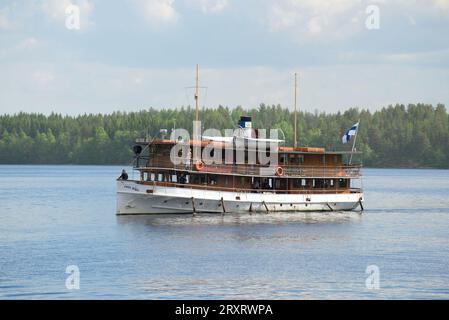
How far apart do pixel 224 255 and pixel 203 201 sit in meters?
16.4

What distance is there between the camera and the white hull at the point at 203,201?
62.2 m

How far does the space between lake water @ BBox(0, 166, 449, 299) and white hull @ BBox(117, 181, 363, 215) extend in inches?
33.5

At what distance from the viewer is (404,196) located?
335 ft

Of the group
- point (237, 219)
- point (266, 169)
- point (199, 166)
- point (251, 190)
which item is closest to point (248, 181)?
point (251, 190)

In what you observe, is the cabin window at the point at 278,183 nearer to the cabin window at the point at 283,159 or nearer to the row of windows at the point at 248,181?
the row of windows at the point at 248,181

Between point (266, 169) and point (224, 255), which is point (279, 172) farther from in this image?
point (224, 255)

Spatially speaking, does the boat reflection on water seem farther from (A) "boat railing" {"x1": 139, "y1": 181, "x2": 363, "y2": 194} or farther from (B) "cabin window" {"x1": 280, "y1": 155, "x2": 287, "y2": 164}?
(B) "cabin window" {"x1": 280, "y1": 155, "x2": 287, "y2": 164}

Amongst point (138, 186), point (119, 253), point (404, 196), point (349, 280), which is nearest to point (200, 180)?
point (138, 186)

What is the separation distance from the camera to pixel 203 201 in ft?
209

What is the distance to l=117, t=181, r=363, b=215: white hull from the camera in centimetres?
6219

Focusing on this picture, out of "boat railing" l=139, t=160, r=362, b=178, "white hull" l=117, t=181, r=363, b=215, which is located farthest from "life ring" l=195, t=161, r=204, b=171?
"white hull" l=117, t=181, r=363, b=215

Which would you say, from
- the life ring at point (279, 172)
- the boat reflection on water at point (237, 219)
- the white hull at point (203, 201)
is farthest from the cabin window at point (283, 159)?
the boat reflection on water at point (237, 219)

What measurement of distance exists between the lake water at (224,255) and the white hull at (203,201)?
33.5 inches
